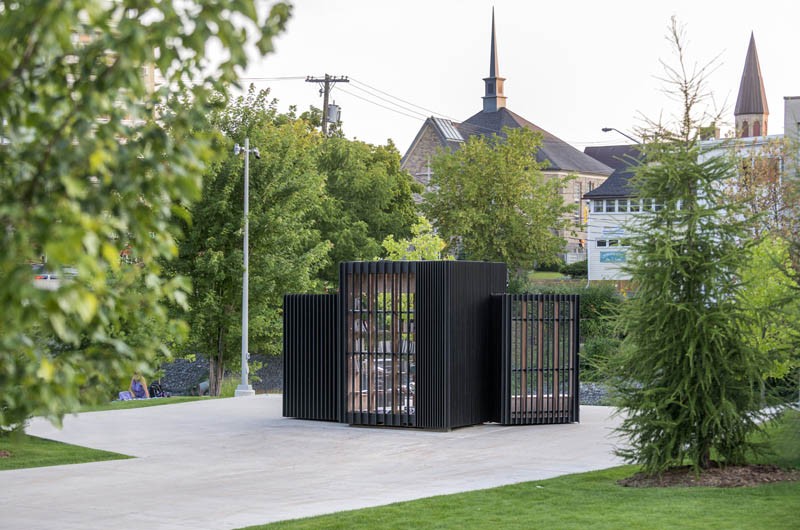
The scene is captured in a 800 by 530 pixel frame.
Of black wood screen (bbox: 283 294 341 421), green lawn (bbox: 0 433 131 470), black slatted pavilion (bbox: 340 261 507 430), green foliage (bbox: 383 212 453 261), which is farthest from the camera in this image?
green foliage (bbox: 383 212 453 261)

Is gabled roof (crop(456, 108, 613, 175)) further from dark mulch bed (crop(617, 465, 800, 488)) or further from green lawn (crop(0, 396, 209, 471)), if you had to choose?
dark mulch bed (crop(617, 465, 800, 488))

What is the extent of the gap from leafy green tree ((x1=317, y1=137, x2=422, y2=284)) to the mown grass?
37.6 m

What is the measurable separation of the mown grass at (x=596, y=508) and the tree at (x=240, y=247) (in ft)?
73.2

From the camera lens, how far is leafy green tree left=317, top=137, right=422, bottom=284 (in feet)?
168

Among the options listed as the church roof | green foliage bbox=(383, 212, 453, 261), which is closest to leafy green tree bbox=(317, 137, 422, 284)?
green foliage bbox=(383, 212, 453, 261)

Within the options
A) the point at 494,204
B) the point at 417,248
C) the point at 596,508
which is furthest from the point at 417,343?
the point at 494,204

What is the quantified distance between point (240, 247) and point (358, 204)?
18786 mm

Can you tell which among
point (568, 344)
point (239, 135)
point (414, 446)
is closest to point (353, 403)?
point (414, 446)

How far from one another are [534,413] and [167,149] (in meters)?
17.0

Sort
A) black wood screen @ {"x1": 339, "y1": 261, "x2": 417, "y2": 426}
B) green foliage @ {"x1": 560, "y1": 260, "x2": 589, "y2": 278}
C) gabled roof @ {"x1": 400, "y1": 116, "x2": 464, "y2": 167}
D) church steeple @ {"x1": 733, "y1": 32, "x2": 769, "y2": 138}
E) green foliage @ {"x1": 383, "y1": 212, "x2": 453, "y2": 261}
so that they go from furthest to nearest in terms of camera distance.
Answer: church steeple @ {"x1": 733, "y1": 32, "x2": 769, "y2": 138} < gabled roof @ {"x1": 400, "y1": 116, "x2": 464, "y2": 167} < green foliage @ {"x1": 560, "y1": 260, "x2": 589, "y2": 278} < green foliage @ {"x1": 383, "y1": 212, "x2": 453, "y2": 261} < black wood screen @ {"x1": 339, "y1": 261, "x2": 417, "y2": 426}

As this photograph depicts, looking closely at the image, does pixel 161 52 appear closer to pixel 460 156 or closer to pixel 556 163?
pixel 460 156

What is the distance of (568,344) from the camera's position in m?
20.5

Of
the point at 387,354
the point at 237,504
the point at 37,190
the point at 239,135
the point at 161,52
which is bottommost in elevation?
the point at 237,504

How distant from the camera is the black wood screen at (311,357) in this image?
20.8 meters
